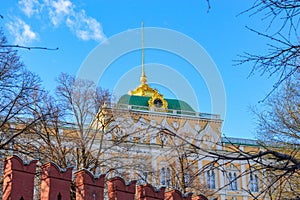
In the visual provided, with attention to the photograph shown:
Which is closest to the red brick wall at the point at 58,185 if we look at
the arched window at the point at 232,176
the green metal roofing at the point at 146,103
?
the arched window at the point at 232,176

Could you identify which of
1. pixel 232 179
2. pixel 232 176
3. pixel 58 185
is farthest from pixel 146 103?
pixel 232 179

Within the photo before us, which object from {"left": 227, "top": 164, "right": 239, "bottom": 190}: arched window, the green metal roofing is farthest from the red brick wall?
the green metal roofing

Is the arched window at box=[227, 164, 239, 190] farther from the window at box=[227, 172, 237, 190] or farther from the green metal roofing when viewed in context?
the green metal roofing

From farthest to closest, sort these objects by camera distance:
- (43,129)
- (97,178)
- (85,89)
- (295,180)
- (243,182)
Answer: (243,182) < (85,89) < (43,129) < (295,180) < (97,178)

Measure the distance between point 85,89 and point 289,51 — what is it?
17.3 metres

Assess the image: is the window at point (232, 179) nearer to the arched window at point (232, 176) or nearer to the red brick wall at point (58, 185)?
the arched window at point (232, 176)

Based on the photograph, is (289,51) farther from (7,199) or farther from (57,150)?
(57,150)

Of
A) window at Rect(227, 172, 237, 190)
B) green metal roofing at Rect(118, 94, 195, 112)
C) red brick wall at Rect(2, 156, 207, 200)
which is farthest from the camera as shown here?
green metal roofing at Rect(118, 94, 195, 112)

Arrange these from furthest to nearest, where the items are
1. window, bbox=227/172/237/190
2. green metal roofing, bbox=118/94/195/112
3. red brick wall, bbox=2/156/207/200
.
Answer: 1. green metal roofing, bbox=118/94/195/112
2. red brick wall, bbox=2/156/207/200
3. window, bbox=227/172/237/190

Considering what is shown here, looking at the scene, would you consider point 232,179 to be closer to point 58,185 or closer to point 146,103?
point 58,185

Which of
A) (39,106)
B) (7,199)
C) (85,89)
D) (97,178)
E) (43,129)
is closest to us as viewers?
(7,199)

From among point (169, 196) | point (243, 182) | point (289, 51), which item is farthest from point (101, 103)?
point (243, 182)

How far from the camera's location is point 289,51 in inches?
201

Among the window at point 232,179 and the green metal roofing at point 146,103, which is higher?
the green metal roofing at point 146,103
